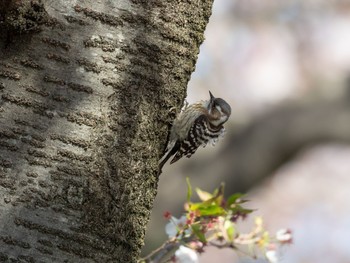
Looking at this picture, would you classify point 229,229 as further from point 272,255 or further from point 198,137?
point 198,137

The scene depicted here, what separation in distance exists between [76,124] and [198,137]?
2024 mm

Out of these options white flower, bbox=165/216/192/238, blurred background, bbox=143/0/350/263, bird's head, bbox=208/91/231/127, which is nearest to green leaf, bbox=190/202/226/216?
white flower, bbox=165/216/192/238

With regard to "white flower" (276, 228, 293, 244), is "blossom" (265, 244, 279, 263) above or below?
below

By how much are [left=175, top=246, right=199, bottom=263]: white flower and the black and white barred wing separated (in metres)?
1.02

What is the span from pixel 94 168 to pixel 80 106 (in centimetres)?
18

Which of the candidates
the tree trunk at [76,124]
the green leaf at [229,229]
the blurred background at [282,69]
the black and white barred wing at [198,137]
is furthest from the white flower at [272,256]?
the blurred background at [282,69]

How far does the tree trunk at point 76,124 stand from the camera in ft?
7.22

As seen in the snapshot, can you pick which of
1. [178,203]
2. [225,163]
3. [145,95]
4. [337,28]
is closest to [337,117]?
[225,163]

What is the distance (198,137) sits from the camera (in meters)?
4.24

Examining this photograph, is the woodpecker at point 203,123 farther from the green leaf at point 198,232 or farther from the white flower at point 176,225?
the green leaf at point 198,232

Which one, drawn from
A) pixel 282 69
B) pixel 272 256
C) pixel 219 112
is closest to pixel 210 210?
pixel 272 256

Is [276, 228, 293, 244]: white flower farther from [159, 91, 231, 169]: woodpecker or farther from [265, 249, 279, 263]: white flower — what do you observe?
[159, 91, 231, 169]: woodpecker

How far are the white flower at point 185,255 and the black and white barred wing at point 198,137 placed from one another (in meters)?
1.02

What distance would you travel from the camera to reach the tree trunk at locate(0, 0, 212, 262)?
2.20 m
